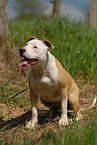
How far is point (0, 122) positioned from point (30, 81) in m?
0.96

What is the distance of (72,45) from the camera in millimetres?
5145

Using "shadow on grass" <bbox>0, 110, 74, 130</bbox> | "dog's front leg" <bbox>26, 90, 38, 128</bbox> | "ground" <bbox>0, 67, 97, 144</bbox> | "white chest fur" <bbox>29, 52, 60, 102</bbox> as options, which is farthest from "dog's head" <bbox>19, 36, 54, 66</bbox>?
"shadow on grass" <bbox>0, 110, 74, 130</bbox>

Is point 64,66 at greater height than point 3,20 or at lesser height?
lesser

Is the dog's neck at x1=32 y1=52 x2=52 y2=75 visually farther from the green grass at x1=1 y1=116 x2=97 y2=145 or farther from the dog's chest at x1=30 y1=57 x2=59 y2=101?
the green grass at x1=1 y1=116 x2=97 y2=145

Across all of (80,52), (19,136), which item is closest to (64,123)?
(19,136)

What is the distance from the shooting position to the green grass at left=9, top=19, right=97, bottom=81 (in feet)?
14.8

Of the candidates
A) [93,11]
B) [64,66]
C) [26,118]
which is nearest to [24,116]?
[26,118]

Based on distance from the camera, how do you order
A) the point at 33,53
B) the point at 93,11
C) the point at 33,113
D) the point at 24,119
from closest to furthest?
the point at 33,53 → the point at 33,113 → the point at 24,119 → the point at 93,11

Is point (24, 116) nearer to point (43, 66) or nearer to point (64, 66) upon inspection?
point (43, 66)

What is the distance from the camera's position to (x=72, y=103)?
303 cm

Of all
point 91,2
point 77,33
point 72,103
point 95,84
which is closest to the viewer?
point 72,103

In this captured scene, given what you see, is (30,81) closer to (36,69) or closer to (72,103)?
(36,69)

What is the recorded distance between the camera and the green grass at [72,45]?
14.8 feet

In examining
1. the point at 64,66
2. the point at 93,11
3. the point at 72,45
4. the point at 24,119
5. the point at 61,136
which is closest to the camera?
the point at 61,136
